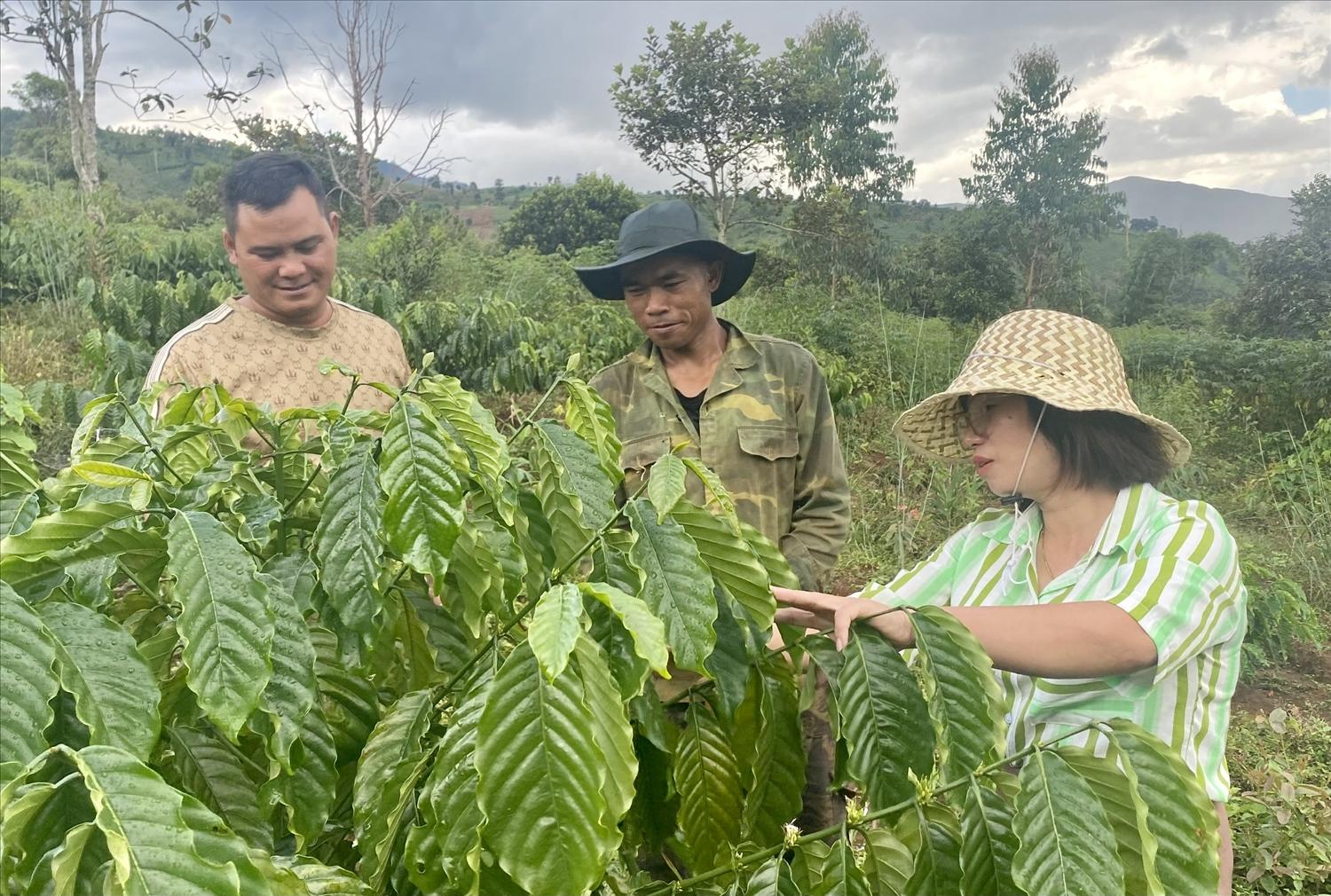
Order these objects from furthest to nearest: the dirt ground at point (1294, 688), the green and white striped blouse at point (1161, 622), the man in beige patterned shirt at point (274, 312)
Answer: the dirt ground at point (1294, 688) < the man in beige patterned shirt at point (274, 312) < the green and white striped blouse at point (1161, 622)

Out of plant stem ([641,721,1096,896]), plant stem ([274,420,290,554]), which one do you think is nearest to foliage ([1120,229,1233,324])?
plant stem ([641,721,1096,896])

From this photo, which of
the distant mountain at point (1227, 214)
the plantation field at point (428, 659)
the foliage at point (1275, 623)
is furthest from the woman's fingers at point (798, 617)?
the distant mountain at point (1227, 214)

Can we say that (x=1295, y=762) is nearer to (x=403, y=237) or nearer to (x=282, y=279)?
(x=282, y=279)

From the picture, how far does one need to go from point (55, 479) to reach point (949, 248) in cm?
845

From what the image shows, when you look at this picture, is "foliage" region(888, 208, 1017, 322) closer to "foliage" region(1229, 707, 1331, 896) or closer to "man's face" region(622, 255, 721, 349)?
"foliage" region(1229, 707, 1331, 896)

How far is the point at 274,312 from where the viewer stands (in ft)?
6.34

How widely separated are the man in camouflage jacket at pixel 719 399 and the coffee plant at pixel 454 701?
1096 millimetres

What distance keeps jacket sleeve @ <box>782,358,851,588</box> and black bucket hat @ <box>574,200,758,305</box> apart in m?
0.32

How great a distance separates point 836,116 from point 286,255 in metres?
9.25

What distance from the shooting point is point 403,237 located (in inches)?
401

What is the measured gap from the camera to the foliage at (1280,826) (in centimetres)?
221

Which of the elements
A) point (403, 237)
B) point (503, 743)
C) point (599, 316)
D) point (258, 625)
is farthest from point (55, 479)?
point (403, 237)

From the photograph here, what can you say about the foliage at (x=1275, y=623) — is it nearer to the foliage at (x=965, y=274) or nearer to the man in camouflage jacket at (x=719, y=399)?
the man in camouflage jacket at (x=719, y=399)

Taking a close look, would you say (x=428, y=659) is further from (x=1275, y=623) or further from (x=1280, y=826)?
(x=1275, y=623)
